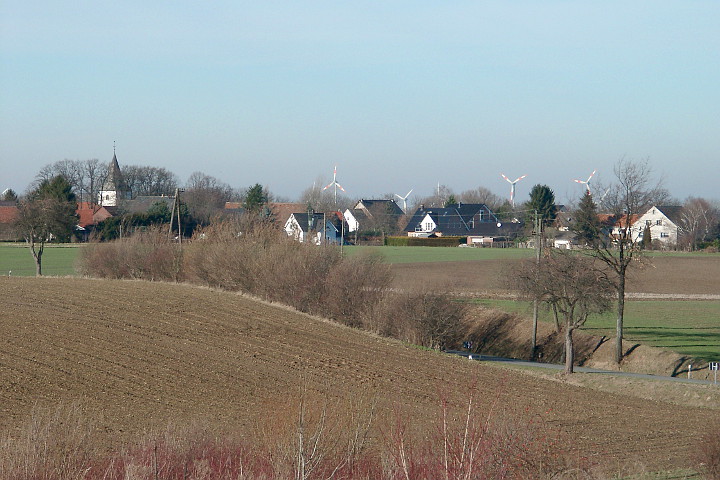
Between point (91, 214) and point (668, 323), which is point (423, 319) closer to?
point (668, 323)

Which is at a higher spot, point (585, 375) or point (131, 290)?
point (131, 290)

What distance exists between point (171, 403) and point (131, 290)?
2051cm

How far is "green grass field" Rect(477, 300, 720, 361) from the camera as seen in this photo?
133 feet

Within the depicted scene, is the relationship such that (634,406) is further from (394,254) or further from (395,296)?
(394,254)

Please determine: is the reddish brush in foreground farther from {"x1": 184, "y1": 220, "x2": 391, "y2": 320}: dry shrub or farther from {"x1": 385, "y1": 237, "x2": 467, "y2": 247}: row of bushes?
{"x1": 385, "y1": 237, "x2": 467, "y2": 247}: row of bushes

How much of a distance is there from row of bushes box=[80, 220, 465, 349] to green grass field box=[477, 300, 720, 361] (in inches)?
223

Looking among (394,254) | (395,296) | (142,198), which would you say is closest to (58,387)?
(395,296)

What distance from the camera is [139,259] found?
176ft

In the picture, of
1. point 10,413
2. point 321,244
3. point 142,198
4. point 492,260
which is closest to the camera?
point 10,413

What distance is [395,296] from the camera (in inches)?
1737

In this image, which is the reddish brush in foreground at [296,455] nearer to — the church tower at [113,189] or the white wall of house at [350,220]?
the church tower at [113,189]

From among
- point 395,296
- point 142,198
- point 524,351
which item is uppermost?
point 142,198

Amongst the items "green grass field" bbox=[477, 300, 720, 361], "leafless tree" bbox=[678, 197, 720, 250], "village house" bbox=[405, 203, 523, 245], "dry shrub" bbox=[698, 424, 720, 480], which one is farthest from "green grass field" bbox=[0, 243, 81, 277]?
"leafless tree" bbox=[678, 197, 720, 250]

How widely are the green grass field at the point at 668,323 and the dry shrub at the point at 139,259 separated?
795 inches
